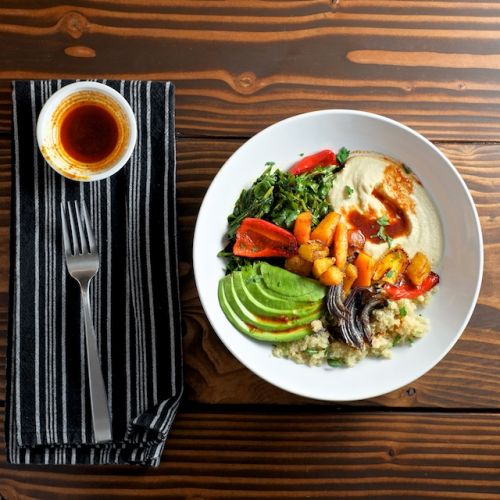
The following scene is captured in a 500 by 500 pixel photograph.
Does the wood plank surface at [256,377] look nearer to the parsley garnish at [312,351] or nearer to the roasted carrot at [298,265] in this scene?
the parsley garnish at [312,351]

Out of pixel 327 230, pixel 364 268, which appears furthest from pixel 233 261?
pixel 364 268

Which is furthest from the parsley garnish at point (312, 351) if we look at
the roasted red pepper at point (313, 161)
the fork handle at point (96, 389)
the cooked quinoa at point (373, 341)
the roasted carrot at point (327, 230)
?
the fork handle at point (96, 389)

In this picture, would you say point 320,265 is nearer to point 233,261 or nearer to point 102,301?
point 233,261

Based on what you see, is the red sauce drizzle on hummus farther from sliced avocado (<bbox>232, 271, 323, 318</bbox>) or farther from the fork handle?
the fork handle

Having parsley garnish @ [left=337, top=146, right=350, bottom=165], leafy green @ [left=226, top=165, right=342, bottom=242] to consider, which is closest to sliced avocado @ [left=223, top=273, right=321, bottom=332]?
leafy green @ [left=226, top=165, right=342, bottom=242]

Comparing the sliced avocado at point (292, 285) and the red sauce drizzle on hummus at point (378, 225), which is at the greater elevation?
the red sauce drizzle on hummus at point (378, 225)

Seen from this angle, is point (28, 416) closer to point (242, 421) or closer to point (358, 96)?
point (242, 421)
